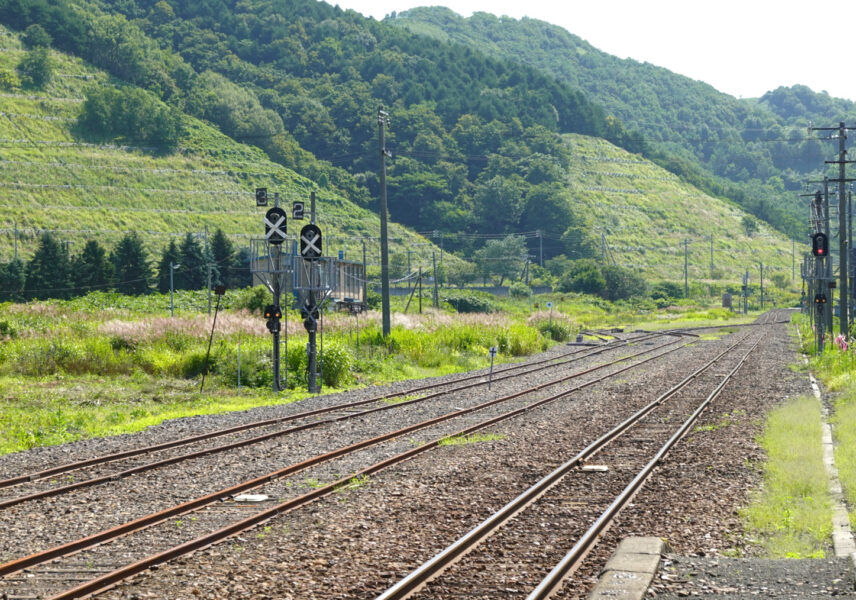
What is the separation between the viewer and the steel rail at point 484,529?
26.4 feet

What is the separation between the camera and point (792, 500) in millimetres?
11438

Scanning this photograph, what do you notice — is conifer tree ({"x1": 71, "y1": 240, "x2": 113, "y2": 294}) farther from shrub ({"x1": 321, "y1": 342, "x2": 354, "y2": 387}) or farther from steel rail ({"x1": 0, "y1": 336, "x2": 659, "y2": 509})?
steel rail ({"x1": 0, "y1": 336, "x2": 659, "y2": 509})

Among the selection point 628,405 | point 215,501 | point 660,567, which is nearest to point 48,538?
point 215,501

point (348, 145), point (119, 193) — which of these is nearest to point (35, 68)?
point (119, 193)

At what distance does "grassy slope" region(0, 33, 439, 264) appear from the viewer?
101 meters

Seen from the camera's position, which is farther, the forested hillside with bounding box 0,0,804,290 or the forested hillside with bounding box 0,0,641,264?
the forested hillside with bounding box 0,0,641,264

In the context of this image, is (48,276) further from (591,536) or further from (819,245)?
(591,536)

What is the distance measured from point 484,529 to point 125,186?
116 metres

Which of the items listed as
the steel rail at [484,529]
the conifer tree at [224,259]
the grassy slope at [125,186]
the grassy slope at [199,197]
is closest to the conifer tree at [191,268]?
the conifer tree at [224,259]

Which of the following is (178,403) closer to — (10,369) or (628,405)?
(10,369)

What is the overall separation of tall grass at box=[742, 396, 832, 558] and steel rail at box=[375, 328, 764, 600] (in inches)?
98.1

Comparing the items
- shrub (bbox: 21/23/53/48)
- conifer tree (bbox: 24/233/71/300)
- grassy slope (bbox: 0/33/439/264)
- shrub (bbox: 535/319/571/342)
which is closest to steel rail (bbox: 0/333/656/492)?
shrub (bbox: 535/319/571/342)

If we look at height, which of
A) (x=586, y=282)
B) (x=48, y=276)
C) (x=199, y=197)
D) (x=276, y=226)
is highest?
(x=199, y=197)

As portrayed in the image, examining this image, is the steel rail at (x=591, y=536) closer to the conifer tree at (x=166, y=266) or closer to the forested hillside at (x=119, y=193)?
the conifer tree at (x=166, y=266)
